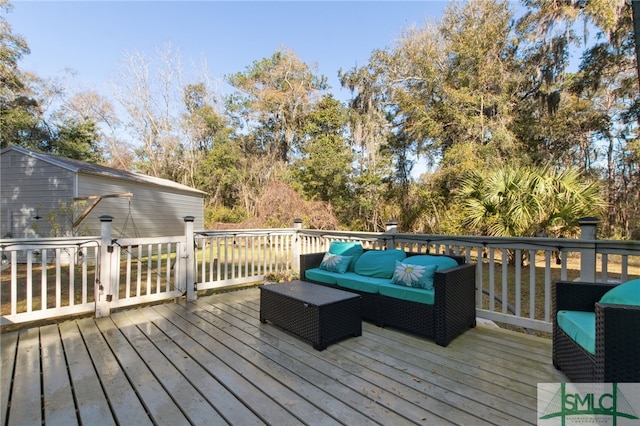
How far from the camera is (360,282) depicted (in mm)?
3340

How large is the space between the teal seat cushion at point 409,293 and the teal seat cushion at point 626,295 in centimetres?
114

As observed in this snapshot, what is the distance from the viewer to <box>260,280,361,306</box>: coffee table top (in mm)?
2775

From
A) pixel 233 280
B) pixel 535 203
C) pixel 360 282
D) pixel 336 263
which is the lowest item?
pixel 233 280

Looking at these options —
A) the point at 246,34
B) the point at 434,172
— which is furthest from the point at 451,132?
the point at 246,34

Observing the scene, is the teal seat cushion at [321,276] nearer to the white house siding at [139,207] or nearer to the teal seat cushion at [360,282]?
the teal seat cushion at [360,282]

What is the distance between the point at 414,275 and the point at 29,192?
10979 millimetres

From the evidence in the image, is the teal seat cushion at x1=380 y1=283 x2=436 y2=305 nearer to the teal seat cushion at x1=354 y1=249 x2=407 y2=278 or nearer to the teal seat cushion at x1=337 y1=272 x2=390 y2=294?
the teal seat cushion at x1=337 y1=272 x2=390 y2=294

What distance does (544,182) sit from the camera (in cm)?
506

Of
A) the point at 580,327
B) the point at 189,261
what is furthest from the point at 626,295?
the point at 189,261

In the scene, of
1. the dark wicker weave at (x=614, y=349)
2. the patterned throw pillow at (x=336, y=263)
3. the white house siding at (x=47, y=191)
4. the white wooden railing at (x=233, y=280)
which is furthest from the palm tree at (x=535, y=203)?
the white house siding at (x=47, y=191)

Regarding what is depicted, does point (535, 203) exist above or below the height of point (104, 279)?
above

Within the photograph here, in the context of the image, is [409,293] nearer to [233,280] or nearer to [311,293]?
[311,293]

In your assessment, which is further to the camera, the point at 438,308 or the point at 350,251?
the point at 350,251

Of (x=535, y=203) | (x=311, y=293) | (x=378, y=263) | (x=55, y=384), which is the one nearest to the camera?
(x=55, y=384)
